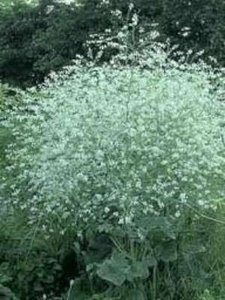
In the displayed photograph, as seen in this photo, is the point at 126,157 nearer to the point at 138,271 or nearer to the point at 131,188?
the point at 131,188

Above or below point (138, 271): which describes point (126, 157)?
above

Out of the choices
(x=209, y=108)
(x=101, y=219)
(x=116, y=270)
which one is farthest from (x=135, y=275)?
→ (x=209, y=108)

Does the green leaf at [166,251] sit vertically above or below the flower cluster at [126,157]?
below

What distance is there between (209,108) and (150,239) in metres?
1.11

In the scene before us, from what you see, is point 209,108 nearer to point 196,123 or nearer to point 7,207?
point 196,123

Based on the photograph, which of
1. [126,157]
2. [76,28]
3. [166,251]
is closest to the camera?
[166,251]

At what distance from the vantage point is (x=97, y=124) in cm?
456

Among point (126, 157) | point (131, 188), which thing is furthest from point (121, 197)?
point (126, 157)

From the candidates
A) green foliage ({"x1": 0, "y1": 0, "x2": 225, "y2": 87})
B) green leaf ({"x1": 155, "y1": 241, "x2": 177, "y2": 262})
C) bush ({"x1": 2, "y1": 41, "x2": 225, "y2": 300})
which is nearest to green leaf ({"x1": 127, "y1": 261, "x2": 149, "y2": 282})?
bush ({"x1": 2, "y1": 41, "x2": 225, "y2": 300})

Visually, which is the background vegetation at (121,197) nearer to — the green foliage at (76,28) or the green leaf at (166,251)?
the green leaf at (166,251)

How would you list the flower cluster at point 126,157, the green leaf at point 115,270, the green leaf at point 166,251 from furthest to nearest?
the flower cluster at point 126,157, the green leaf at point 166,251, the green leaf at point 115,270

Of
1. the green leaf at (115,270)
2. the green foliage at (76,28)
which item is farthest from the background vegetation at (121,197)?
the green foliage at (76,28)

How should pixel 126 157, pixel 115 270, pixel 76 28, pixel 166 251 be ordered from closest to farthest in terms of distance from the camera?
1. pixel 115 270
2. pixel 166 251
3. pixel 126 157
4. pixel 76 28

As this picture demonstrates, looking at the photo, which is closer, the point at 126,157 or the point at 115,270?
the point at 115,270
